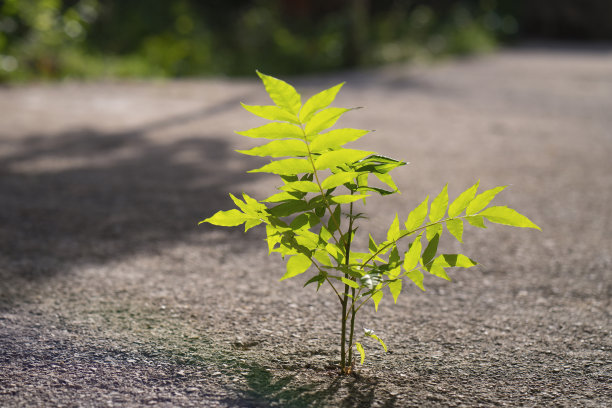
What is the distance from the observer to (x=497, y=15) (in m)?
15.6

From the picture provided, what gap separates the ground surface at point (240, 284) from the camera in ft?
6.35

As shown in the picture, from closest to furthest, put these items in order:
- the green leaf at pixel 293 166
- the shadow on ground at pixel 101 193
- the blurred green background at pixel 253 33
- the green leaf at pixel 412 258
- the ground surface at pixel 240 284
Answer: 1. the green leaf at pixel 293 166
2. the green leaf at pixel 412 258
3. the ground surface at pixel 240 284
4. the shadow on ground at pixel 101 193
5. the blurred green background at pixel 253 33

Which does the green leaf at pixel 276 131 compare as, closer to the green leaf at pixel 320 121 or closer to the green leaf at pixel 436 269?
the green leaf at pixel 320 121

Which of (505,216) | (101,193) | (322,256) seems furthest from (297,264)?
(101,193)

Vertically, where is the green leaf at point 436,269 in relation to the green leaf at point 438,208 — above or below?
below

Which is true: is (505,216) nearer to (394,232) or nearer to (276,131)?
(394,232)

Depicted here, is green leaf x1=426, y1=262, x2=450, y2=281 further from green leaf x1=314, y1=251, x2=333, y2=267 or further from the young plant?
green leaf x1=314, y1=251, x2=333, y2=267

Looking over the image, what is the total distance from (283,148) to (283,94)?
144 mm

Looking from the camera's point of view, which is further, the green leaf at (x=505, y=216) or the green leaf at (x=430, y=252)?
the green leaf at (x=430, y=252)

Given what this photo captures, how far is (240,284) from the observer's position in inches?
109

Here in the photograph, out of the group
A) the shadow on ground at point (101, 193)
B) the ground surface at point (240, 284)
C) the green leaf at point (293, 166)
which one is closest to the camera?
the green leaf at point (293, 166)

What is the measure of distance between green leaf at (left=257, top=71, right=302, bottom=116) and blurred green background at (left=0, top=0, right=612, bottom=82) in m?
6.77

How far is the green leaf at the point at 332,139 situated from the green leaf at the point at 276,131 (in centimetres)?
4

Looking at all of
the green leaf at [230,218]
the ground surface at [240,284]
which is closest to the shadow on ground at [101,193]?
the ground surface at [240,284]
